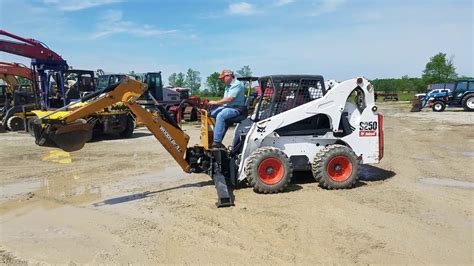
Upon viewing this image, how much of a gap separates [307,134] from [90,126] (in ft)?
11.4

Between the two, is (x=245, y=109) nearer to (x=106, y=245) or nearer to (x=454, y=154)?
(x=106, y=245)

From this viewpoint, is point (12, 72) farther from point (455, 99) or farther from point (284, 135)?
point (455, 99)

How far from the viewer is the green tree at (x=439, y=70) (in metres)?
71.1

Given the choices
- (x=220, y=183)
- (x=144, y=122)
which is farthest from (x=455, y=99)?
(x=144, y=122)

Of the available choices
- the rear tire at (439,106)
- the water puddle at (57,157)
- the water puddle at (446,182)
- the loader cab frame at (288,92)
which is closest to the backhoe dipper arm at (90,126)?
the loader cab frame at (288,92)

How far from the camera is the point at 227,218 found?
551cm

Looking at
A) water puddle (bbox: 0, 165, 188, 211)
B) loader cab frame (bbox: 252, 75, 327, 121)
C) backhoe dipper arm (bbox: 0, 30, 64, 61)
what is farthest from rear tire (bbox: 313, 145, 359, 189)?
backhoe dipper arm (bbox: 0, 30, 64, 61)

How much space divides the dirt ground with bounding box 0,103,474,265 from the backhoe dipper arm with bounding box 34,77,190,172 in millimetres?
900

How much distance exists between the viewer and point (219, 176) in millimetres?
6840

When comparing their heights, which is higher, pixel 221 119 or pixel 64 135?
pixel 221 119

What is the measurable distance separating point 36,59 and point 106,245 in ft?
52.5

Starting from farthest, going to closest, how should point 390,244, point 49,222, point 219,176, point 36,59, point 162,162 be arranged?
point 36,59 → point 162,162 → point 219,176 → point 49,222 → point 390,244

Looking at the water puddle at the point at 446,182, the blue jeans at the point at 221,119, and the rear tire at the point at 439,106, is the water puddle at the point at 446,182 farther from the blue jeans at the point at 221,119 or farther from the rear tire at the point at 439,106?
the rear tire at the point at 439,106

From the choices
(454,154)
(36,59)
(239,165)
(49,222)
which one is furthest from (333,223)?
(36,59)
